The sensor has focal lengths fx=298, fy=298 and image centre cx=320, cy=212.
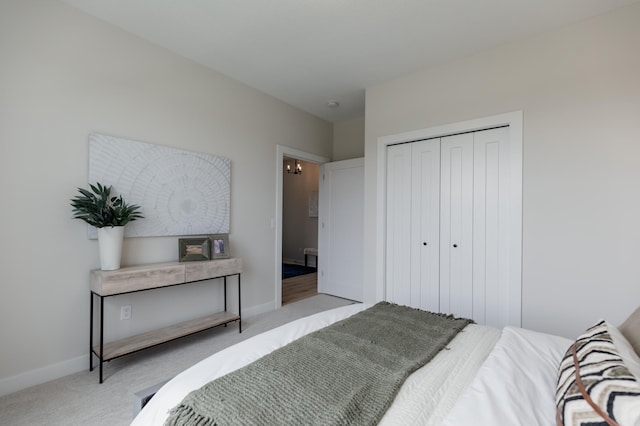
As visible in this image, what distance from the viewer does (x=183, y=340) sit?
282 cm

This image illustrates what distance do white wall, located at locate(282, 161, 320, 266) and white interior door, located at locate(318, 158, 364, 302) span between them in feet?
7.22

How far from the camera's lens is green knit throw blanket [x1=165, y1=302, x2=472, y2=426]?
34.1 inches

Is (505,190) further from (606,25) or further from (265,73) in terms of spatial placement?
(265,73)

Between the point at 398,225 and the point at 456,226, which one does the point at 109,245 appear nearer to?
the point at 398,225

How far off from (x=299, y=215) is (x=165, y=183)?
14.8 feet

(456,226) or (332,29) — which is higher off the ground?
(332,29)

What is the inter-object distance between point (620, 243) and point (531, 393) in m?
1.96

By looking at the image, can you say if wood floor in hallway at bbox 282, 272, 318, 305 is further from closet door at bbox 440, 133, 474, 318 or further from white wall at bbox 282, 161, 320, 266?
closet door at bbox 440, 133, 474, 318

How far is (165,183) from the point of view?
9.05 feet

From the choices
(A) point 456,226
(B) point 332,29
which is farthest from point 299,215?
(B) point 332,29

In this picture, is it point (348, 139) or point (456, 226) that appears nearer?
point (456, 226)

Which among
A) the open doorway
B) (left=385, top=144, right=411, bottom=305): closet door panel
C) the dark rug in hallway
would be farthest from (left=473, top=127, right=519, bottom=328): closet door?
the open doorway

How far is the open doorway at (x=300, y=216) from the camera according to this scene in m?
6.80

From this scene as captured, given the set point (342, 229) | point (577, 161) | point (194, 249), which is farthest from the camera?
point (342, 229)
